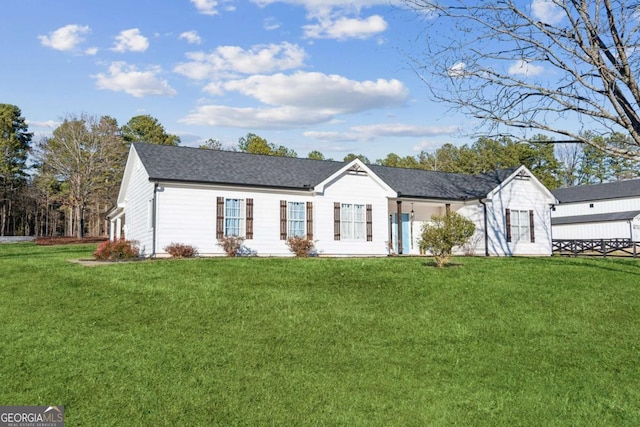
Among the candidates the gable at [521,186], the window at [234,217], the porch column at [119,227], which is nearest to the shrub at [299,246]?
the window at [234,217]

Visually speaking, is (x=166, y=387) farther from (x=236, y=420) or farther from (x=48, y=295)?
(x=48, y=295)

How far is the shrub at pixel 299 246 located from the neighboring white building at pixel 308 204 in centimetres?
49

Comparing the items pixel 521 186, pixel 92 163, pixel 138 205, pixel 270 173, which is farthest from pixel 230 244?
pixel 92 163

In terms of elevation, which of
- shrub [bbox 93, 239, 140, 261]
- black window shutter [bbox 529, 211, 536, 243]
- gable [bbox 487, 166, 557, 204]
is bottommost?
shrub [bbox 93, 239, 140, 261]

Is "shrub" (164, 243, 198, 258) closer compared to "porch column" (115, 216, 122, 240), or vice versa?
"shrub" (164, 243, 198, 258)

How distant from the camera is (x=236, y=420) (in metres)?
6.21

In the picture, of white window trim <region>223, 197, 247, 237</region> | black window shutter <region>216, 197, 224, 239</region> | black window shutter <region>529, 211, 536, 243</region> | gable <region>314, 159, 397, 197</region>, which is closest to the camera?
black window shutter <region>216, 197, 224, 239</region>

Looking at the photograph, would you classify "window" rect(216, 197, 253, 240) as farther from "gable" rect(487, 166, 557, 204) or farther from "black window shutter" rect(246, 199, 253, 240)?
"gable" rect(487, 166, 557, 204)

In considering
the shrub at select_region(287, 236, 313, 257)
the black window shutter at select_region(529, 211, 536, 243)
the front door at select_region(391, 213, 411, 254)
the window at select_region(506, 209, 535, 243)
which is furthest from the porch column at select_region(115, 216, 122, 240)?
the black window shutter at select_region(529, 211, 536, 243)

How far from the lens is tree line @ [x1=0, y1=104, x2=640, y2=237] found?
44.0 m

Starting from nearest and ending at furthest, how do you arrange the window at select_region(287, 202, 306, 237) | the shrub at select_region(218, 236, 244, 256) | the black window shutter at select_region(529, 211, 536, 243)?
the shrub at select_region(218, 236, 244, 256) → the window at select_region(287, 202, 306, 237) → the black window shutter at select_region(529, 211, 536, 243)

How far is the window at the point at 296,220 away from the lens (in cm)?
2145

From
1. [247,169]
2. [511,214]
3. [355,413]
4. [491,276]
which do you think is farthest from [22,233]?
[355,413]

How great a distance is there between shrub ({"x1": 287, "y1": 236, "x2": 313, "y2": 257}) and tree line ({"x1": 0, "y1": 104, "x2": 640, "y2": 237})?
19.0 m
